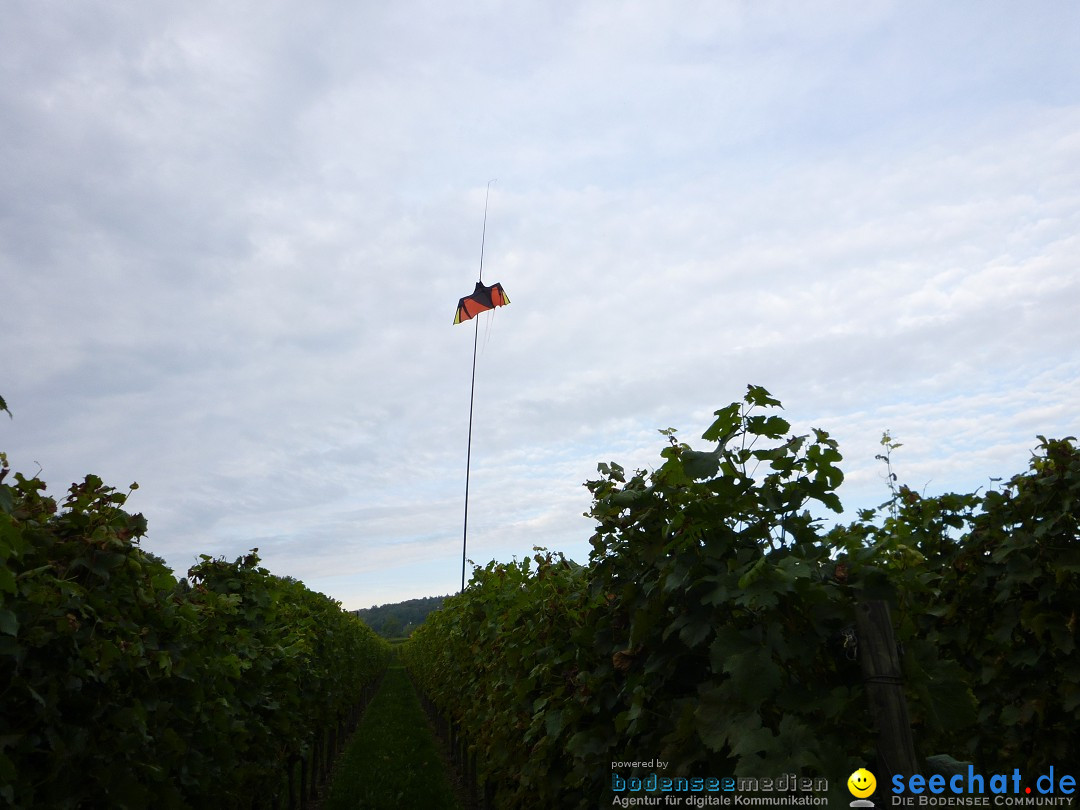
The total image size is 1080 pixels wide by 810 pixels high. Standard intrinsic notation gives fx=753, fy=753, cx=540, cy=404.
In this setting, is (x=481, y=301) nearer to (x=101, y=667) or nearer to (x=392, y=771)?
(x=392, y=771)

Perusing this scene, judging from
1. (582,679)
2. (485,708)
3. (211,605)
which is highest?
(211,605)

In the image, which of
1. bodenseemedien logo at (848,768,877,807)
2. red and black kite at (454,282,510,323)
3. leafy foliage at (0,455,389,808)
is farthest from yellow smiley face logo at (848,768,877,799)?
red and black kite at (454,282,510,323)

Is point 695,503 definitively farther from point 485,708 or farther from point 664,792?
point 485,708

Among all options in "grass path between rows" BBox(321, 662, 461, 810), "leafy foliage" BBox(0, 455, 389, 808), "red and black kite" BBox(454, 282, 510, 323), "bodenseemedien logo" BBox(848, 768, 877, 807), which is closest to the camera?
"bodenseemedien logo" BBox(848, 768, 877, 807)

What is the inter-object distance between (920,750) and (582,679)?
1.85 meters

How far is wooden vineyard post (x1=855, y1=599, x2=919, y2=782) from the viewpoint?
2277 millimetres

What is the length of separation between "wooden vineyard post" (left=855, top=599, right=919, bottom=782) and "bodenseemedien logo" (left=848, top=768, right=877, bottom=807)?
0.07m

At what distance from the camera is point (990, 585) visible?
4.88 m

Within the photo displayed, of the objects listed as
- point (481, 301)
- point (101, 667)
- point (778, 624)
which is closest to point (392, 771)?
point (101, 667)

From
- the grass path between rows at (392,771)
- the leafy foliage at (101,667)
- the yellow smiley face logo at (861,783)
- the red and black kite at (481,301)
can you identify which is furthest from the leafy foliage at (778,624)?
the red and black kite at (481,301)

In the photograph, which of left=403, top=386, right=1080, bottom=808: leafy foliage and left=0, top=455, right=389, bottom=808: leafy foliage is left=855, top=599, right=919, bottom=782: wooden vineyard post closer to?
left=403, top=386, right=1080, bottom=808: leafy foliage

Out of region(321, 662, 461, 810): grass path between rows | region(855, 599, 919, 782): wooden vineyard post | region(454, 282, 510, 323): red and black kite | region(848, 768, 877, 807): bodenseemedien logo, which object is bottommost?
region(321, 662, 461, 810): grass path between rows

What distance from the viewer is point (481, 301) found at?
35.1 m

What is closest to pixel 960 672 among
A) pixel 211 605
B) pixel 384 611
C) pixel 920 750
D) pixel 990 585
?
pixel 920 750
